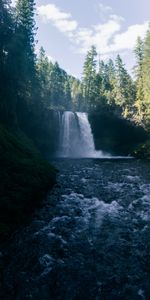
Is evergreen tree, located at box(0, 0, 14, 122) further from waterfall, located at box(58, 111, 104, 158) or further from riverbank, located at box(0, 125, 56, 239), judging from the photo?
waterfall, located at box(58, 111, 104, 158)

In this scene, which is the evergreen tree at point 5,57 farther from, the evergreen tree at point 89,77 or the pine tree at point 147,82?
the evergreen tree at point 89,77

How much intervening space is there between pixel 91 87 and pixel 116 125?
24.4m

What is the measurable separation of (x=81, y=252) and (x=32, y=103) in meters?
37.1

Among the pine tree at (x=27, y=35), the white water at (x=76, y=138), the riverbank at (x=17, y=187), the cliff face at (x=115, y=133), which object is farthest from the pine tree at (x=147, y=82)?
Result: the riverbank at (x=17, y=187)

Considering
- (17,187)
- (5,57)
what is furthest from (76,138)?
(17,187)

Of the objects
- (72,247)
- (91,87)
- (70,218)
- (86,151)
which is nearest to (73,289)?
(72,247)

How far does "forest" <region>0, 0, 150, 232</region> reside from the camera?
19500mm

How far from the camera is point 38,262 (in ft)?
30.6

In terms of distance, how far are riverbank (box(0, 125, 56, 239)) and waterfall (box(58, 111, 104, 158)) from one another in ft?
108

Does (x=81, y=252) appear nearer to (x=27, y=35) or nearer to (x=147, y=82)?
(x=27, y=35)

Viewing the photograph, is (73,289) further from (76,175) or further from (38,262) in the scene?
(76,175)

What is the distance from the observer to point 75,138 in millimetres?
55312

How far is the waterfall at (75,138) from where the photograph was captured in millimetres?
54125

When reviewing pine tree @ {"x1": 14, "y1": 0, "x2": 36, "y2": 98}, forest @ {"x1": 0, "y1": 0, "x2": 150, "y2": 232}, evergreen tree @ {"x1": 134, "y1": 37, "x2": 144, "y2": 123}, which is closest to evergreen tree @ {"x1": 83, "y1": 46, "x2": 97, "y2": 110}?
forest @ {"x1": 0, "y1": 0, "x2": 150, "y2": 232}
